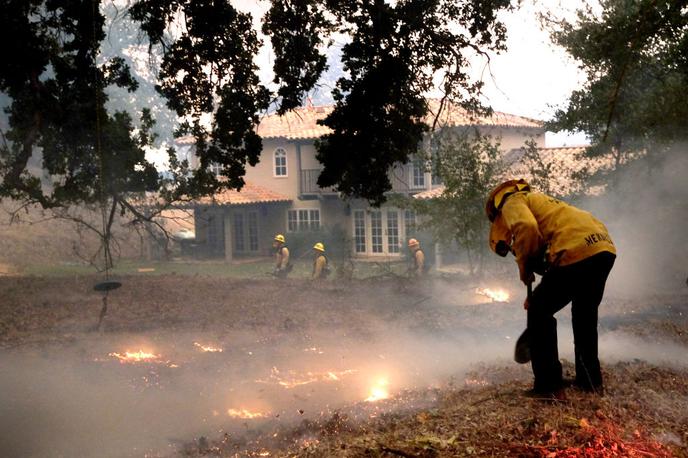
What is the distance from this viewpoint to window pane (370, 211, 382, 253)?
29.6 meters

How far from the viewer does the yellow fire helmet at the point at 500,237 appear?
198 inches

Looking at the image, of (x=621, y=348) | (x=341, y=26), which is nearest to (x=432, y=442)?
(x=621, y=348)

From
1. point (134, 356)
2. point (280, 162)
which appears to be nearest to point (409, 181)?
point (280, 162)

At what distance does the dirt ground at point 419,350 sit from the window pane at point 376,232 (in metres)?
14.1

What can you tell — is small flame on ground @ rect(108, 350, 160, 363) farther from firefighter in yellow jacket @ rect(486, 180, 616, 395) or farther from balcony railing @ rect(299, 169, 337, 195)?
balcony railing @ rect(299, 169, 337, 195)

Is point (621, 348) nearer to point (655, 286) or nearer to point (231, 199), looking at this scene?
point (655, 286)

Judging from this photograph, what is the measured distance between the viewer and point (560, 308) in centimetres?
500

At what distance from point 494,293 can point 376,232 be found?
49.0 feet

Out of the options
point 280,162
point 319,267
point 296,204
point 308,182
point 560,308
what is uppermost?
point 280,162

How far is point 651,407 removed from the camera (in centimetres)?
486

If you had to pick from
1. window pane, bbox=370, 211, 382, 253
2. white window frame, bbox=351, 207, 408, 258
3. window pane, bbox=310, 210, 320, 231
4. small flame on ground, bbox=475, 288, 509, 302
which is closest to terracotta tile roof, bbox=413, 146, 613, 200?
small flame on ground, bbox=475, 288, 509, 302

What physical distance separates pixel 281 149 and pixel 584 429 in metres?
28.3

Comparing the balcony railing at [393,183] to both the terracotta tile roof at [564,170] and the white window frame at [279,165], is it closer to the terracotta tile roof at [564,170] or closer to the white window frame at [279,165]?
the white window frame at [279,165]

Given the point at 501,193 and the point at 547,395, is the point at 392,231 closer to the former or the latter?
the point at 501,193
